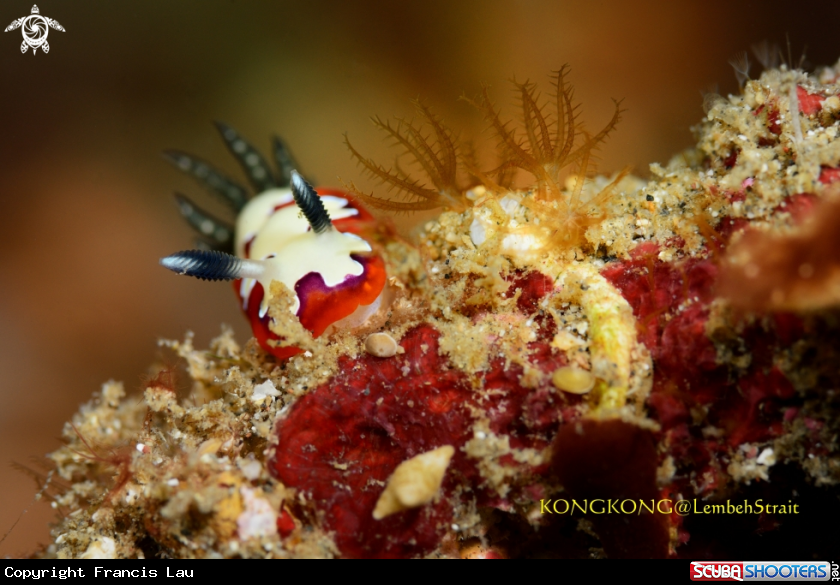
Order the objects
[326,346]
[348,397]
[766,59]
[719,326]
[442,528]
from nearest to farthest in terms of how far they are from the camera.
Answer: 1. [719,326]
2. [442,528]
3. [348,397]
4. [326,346]
5. [766,59]

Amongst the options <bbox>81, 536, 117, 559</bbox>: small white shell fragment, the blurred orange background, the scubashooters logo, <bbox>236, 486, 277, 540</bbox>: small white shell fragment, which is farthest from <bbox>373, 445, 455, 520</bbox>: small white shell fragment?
the scubashooters logo

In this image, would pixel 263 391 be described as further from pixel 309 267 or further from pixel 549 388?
pixel 549 388

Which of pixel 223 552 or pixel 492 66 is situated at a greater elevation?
pixel 492 66

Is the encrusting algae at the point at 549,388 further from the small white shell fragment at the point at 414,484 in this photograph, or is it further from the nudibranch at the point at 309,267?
the nudibranch at the point at 309,267

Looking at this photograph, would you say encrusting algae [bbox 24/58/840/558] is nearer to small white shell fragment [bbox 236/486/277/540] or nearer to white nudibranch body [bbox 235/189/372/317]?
small white shell fragment [bbox 236/486/277/540]

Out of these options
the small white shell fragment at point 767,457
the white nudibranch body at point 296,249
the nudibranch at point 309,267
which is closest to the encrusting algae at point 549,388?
the small white shell fragment at point 767,457

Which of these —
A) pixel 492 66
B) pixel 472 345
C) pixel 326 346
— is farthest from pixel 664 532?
pixel 492 66

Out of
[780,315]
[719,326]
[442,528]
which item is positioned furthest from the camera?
[442,528]

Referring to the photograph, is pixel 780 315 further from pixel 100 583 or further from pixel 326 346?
pixel 100 583
